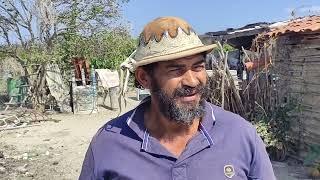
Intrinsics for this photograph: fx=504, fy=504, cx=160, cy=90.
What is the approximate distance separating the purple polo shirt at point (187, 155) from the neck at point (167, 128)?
0.04 meters

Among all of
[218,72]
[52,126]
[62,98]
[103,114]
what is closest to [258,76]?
[218,72]

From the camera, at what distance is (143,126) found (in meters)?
2.29

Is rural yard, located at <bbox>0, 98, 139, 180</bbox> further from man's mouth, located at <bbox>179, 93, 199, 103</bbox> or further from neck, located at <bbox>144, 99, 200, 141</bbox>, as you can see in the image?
man's mouth, located at <bbox>179, 93, 199, 103</bbox>

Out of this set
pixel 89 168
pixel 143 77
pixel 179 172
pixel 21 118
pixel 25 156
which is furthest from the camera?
pixel 21 118

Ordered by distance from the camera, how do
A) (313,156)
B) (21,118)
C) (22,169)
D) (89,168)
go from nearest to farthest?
(89,168) < (313,156) < (22,169) < (21,118)

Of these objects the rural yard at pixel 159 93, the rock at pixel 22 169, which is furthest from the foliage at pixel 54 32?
the rock at pixel 22 169

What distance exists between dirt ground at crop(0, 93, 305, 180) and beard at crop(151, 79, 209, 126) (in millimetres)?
5526

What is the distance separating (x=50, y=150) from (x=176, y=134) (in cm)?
874

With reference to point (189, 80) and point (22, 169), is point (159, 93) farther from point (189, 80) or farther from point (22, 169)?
point (22, 169)

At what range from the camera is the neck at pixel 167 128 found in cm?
227

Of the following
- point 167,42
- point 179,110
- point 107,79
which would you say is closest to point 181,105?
point 179,110

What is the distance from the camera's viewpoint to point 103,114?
640 inches

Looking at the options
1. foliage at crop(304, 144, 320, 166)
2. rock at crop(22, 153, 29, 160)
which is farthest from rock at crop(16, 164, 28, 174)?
foliage at crop(304, 144, 320, 166)

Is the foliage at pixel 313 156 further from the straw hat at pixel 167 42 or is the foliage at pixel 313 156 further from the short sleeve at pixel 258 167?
the straw hat at pixel 167 42
